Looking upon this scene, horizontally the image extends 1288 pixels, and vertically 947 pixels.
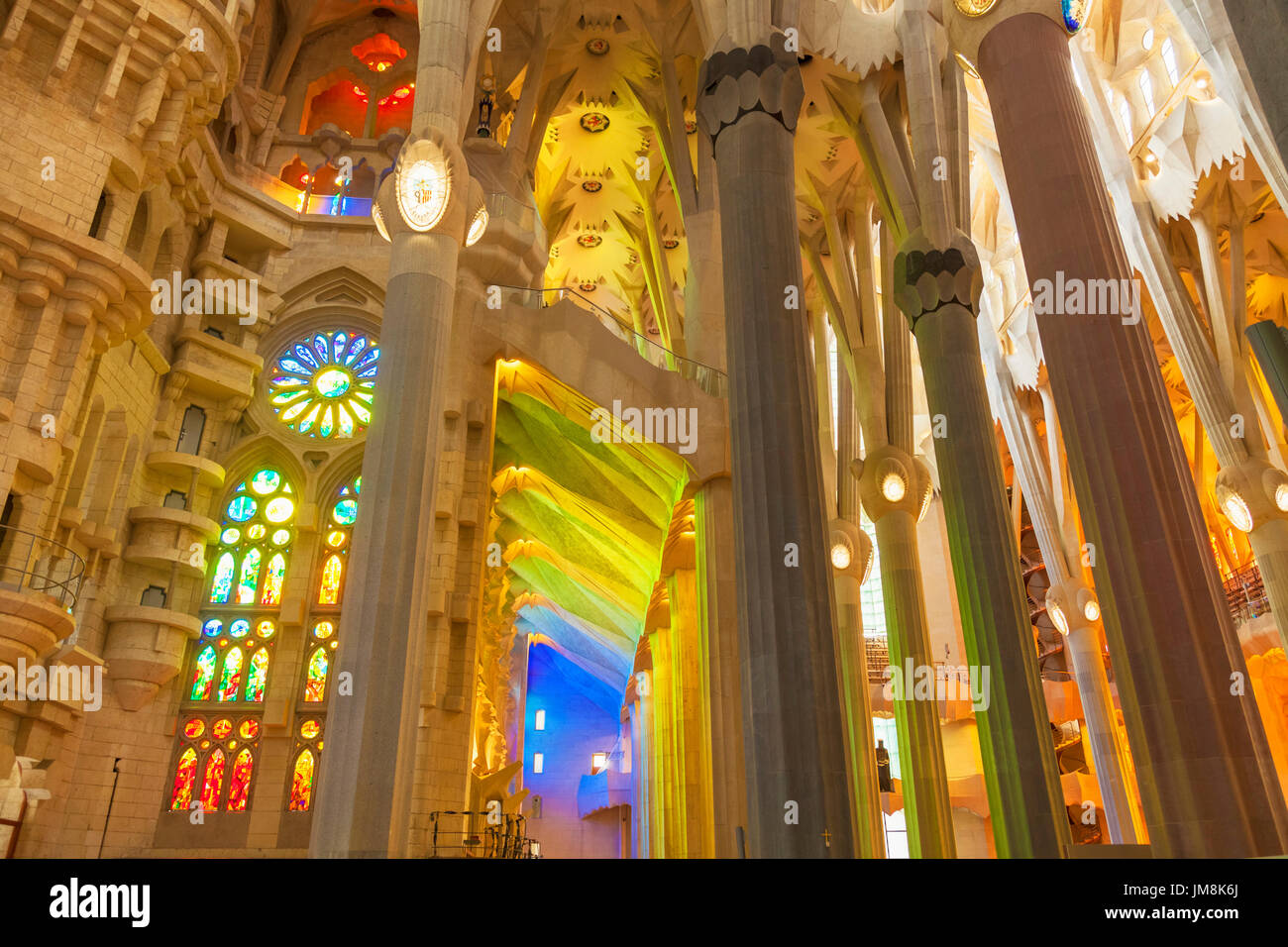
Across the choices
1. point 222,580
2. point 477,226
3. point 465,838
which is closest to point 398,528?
point 477,226

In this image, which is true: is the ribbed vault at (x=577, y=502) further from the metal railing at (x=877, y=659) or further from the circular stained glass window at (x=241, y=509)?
the metal railing at (x=877, y=659)

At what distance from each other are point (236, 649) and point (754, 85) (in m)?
13.9

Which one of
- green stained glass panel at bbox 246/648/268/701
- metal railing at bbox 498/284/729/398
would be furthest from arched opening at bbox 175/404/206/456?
metal railing at bbox 498/284/729/398

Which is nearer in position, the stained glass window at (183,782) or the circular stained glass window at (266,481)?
the stained glass window at (183,782)

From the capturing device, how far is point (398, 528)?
377 inches

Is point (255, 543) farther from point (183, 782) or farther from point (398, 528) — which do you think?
point (398, 528)

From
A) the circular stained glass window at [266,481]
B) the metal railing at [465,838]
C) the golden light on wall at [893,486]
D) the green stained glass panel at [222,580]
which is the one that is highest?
the circular stained glass window at [266,481]

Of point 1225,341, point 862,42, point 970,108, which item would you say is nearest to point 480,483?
point 862,42

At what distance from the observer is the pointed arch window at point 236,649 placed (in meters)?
15.9

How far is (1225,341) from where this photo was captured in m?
17.8

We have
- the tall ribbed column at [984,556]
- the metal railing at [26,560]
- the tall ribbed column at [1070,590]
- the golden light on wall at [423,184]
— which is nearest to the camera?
the tall ribbed column at [984,556]

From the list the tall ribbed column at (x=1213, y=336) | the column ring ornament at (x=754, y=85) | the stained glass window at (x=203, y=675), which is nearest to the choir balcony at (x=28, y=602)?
the stained glass window at (x=203, y=675)

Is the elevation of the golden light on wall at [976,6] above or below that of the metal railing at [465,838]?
above

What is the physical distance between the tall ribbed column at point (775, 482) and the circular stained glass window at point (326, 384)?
11.6 m
